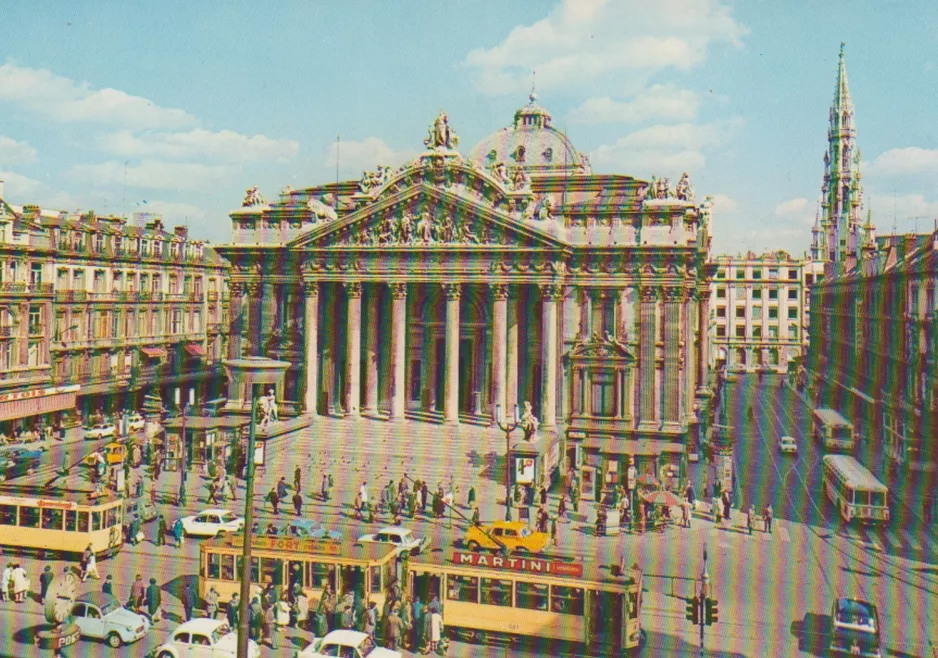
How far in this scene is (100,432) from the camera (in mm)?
61281

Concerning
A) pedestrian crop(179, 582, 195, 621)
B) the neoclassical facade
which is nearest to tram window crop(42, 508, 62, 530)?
pedestrian crop(179, 582, 195, 621)

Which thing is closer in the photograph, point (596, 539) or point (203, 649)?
point (203, 649)

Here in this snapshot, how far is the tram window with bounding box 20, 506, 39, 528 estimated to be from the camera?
109 feet

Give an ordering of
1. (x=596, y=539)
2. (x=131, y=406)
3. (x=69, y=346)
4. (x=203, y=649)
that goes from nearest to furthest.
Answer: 1. (x=203, y=649)
2. (x=596, y=539)
3. (x=69, y=346)
4. (x=131, y=406)

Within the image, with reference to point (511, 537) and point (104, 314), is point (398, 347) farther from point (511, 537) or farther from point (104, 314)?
point (104, 314)

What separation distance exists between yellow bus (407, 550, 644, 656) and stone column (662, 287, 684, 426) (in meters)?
26.0

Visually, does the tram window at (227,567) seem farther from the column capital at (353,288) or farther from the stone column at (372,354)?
the column capital at (353,288)

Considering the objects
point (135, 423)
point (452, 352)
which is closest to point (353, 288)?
point (452, 352)

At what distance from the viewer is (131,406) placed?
72.8 meters

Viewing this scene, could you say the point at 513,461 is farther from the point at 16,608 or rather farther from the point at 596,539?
the point at 16,608

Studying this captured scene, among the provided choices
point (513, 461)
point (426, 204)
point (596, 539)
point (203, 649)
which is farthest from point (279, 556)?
point (426, 204)

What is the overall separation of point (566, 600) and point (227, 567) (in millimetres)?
10802

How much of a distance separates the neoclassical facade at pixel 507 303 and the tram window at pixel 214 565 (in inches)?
947

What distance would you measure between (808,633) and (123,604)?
21757mm
